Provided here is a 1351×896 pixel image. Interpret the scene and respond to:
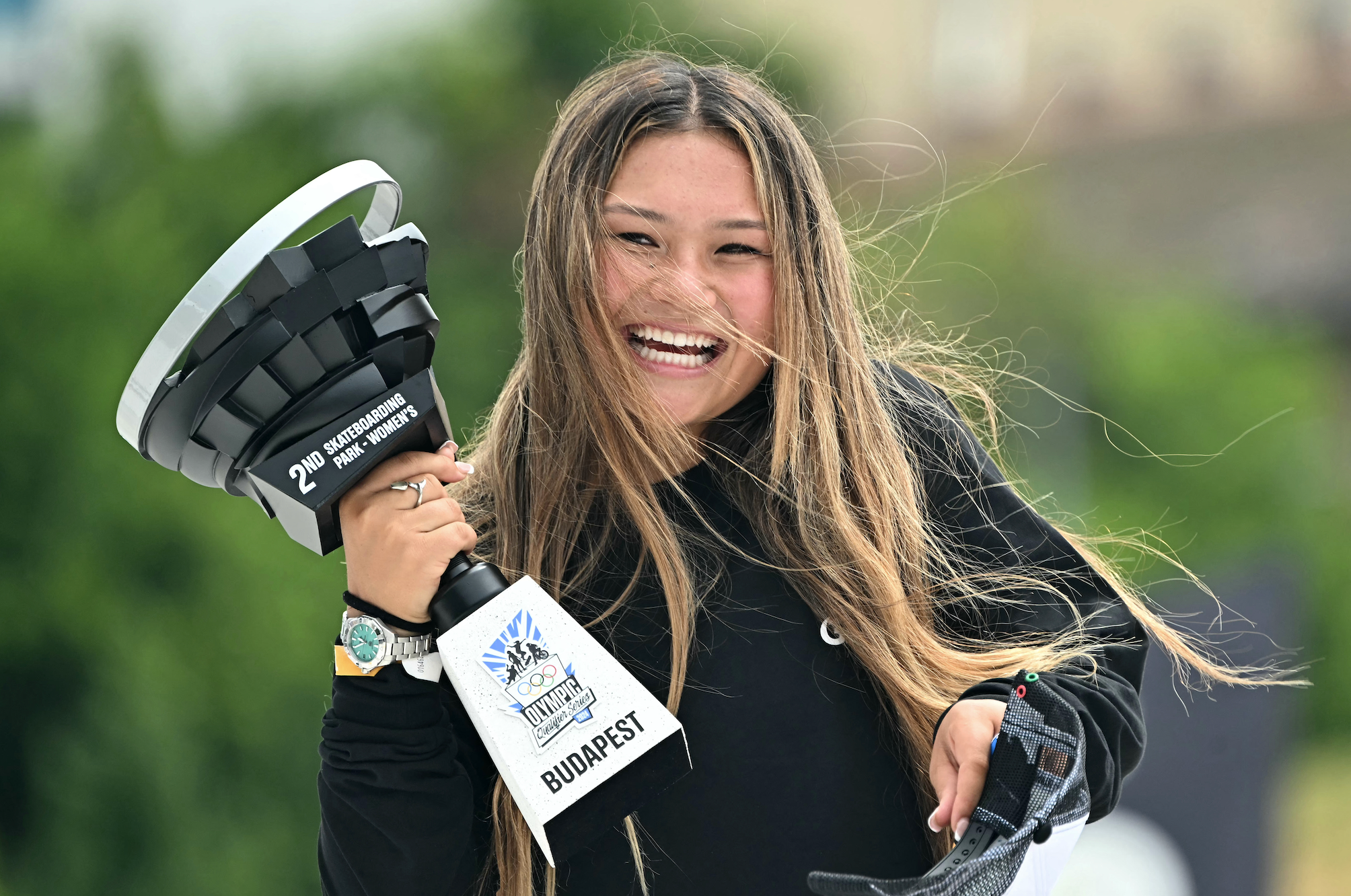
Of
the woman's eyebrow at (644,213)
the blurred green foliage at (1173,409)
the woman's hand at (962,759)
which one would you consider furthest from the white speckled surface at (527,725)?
the blurred green foliage at (1173,409)

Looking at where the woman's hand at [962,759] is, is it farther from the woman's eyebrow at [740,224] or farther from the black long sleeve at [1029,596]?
the woman's eyebrow at [740,224]

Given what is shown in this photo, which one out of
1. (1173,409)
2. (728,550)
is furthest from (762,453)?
(1173,409)

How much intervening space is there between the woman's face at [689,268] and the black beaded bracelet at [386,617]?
0.43 m

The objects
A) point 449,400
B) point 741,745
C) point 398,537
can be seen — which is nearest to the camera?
point 398,537

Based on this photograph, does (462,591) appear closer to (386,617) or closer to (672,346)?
(386,617)

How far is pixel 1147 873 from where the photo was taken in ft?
13.1

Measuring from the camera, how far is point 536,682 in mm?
1345

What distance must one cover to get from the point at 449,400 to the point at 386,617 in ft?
26.5

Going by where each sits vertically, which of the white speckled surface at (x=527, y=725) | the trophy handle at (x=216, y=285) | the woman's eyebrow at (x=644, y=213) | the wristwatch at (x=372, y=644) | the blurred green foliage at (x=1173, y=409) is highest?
the trophy handle at (x=216, y=285)

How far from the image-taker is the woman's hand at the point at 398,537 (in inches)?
52.7

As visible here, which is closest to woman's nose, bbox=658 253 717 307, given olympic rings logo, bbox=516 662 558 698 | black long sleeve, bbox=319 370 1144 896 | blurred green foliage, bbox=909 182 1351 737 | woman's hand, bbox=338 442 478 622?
black long sleeve, bbox=319 370 1144 896

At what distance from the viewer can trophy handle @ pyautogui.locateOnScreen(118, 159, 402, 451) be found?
123cm

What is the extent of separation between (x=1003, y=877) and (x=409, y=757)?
611mm

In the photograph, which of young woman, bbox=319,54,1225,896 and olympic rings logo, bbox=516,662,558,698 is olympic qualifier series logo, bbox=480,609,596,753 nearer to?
olympic rings logo, bbox=516,662,558,698
